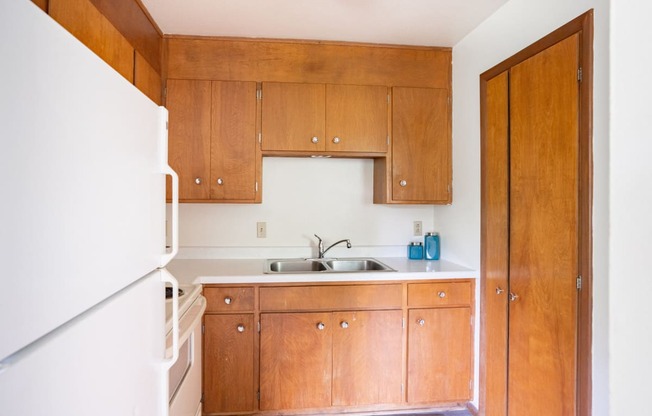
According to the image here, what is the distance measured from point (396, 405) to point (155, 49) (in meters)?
2.56

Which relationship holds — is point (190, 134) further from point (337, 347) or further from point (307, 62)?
point (337, 347)

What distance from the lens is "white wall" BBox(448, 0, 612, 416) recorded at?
4.03 ft

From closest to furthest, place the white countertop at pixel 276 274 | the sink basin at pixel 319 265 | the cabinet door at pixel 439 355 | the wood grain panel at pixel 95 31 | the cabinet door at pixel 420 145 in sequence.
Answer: the wood grain panel at pixel 95 31, the white countertop at pixel 276 274, the cabinet door at pixel 439 355, the cabinet door at pixel 420 145, the sink basin at pixel 319 265

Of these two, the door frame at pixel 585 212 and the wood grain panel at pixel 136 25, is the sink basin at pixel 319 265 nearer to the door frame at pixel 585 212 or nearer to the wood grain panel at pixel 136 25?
the door frame at pixel 585 212

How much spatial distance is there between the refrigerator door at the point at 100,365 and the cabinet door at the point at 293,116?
1533 millimetres

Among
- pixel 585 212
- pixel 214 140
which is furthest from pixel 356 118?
pixel 585 212

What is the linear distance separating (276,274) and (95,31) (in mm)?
1387

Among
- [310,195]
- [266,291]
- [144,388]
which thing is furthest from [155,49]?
[144,388]

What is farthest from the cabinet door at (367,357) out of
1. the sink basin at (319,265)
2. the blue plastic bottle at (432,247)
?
the blue plastic bottle at (432,247)

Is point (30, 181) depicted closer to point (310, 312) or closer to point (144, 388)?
point (144, 388)

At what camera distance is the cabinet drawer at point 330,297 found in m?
2.00

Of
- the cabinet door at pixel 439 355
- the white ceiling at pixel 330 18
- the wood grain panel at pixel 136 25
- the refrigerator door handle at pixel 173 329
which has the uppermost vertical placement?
the white ceiling at pixel 330 18

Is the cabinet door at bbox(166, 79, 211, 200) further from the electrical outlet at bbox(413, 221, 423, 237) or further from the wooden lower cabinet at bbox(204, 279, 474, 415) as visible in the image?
the electrical outlet at bbox(413, 221, 423, 237)

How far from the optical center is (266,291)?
6.55 ft
